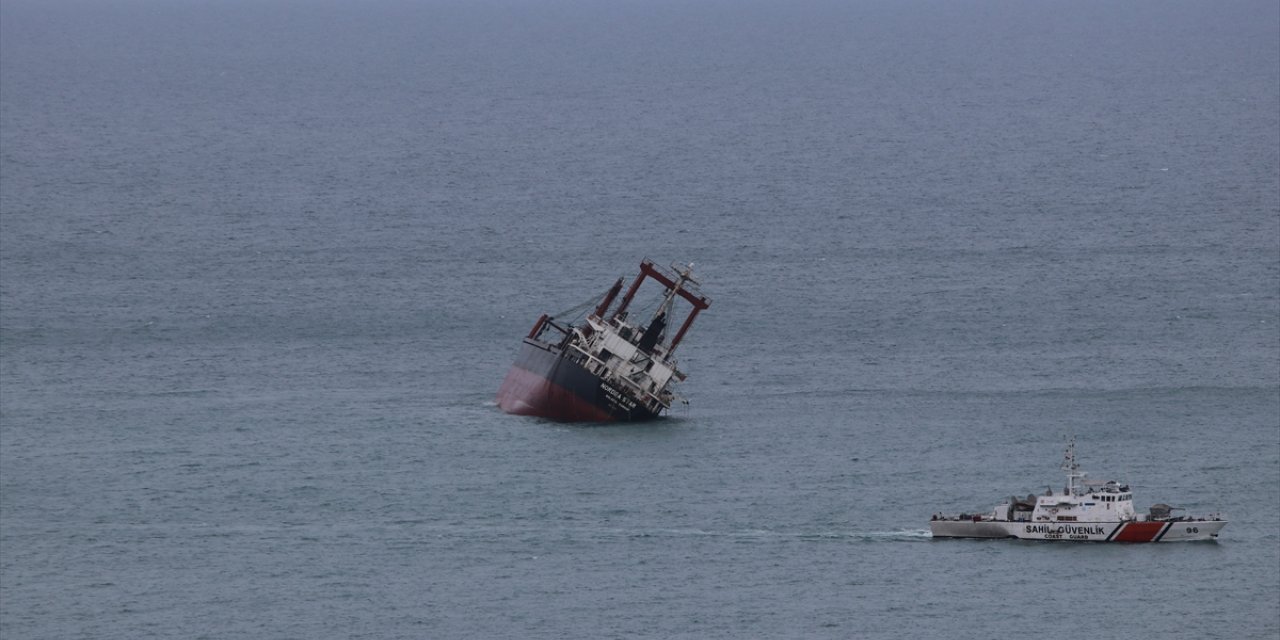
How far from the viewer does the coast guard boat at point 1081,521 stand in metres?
150

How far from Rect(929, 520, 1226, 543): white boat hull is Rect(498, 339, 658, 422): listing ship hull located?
101 ft

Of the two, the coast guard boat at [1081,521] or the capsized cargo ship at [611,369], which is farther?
the capsized cargo ship at [611,369]

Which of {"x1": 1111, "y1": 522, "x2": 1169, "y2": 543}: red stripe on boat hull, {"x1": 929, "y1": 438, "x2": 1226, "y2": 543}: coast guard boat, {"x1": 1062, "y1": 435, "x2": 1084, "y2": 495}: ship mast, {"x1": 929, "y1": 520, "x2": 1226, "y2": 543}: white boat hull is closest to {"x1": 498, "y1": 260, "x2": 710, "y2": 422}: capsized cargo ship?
{"x1": 929, "y1": 520, "x2": 1226, "y2": 543}: white boat hull

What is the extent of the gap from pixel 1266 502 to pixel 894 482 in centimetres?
2123

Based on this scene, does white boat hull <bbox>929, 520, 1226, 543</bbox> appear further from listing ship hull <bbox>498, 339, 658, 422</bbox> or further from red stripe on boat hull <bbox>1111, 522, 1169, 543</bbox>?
listing ship hull <bbox>498, 339, 658, 422</bbox>

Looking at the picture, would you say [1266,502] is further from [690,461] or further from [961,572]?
[690,461]

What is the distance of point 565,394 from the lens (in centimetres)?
17788

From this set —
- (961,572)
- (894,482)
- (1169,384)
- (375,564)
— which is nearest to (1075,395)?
(1169,384)

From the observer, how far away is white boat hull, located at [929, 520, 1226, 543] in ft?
493

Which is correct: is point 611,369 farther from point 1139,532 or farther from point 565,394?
point 1139,532

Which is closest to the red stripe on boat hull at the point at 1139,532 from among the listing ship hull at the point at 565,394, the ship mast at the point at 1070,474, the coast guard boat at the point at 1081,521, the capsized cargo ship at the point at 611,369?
the coast guard boat at the point at 1081,521

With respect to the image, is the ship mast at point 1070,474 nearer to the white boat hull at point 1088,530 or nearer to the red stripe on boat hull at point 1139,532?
the white boat hull at point 1088,530

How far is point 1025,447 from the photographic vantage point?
17125cm

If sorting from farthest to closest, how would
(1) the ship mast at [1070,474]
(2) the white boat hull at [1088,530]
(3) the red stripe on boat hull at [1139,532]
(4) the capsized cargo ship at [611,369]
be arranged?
(4) the capsized cargo ship at [611,369] → (1) the ship mast at [1070,474] → (3) the red stripe on boat hull at [1139,532] → (2) the white boat hull at [1088,530]
